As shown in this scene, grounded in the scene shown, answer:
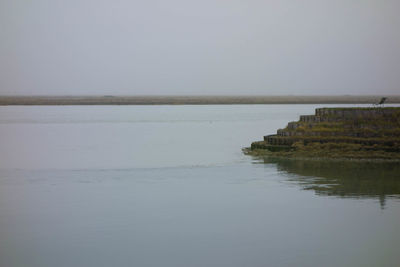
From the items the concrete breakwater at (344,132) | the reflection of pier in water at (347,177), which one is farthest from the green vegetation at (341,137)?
the reflection of pier in water at (347,177)

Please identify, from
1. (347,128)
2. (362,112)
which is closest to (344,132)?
(347,128)

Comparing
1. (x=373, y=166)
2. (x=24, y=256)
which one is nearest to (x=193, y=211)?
(x=24, y=256)

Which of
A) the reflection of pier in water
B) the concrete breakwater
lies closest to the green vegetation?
the concrete breakwater

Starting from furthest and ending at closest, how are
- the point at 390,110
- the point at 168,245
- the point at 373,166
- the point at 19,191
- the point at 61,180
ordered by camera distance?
the point at 390,110 < the point at 373,166 < the point at 61,180 < the point at 19,191 < the point at 168,245

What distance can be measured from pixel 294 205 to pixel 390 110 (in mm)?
15210

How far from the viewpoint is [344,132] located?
3175 cm

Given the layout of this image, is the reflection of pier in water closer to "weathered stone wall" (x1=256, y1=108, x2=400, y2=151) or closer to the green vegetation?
the green vegetation

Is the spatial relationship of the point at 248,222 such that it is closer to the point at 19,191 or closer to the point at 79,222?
the point at 79,222

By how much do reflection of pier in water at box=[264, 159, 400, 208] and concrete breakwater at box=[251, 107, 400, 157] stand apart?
6.39 feet

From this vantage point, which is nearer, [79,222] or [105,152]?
[79,222]

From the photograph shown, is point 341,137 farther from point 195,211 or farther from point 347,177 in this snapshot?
point 195,211

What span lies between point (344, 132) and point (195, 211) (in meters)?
15.2

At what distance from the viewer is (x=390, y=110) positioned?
32656 mm

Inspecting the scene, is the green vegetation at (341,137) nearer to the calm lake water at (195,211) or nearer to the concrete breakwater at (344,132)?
the concrete breakwater at (344,132)
